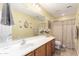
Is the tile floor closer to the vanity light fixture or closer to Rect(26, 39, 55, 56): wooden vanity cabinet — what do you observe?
Rect(26, 39, 55, 56): wooden vanity cabinet

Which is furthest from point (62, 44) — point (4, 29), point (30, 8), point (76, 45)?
point (4, 29)

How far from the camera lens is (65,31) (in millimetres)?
1503

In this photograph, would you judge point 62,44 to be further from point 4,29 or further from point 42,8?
point 4,29

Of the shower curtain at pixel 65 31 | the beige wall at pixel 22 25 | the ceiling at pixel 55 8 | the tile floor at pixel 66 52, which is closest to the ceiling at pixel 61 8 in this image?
the ceiling at pixel 55 8

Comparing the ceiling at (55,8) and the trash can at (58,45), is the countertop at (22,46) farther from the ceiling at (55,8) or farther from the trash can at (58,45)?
the ceiling at (55,8)

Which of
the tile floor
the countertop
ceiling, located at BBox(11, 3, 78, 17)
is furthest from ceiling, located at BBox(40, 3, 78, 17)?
the tile floor

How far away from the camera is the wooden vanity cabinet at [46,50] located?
145cm

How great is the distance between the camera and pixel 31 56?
1.43 m

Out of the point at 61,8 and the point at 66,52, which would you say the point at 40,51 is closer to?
the point at 66,52

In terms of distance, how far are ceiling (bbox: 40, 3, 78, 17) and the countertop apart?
367 mm

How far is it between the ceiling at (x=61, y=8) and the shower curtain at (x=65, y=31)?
115mm

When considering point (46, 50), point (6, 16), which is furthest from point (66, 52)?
point (6, 16)

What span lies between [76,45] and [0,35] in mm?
1096

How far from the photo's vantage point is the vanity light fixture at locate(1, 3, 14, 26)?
4.71 feet
